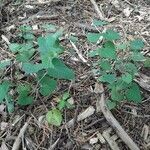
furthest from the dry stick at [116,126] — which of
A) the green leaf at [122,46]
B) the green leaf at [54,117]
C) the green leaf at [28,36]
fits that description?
the green leaf at [28,36]

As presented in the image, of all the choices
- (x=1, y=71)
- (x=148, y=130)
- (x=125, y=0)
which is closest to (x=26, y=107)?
(x=1, y=71)

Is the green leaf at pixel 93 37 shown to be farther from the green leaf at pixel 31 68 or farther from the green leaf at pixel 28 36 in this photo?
the green leaf at pixel 28 36

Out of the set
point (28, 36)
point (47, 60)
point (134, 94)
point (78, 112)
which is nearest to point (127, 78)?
point (134, 94)

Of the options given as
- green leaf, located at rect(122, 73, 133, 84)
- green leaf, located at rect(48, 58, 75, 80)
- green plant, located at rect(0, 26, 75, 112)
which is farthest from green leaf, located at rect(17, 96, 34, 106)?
green leaf, located at rect(122, 73, 133, 84)

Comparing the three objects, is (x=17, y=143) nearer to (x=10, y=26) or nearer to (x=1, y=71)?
(x=1, y=71)

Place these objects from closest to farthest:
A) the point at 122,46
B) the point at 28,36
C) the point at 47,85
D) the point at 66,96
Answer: the point at 47,85 → the point at 66,96 → the point at 122,46 → the point at 28,36

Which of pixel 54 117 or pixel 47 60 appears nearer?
pixel 47 60

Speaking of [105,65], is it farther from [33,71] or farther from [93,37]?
[33,71]
